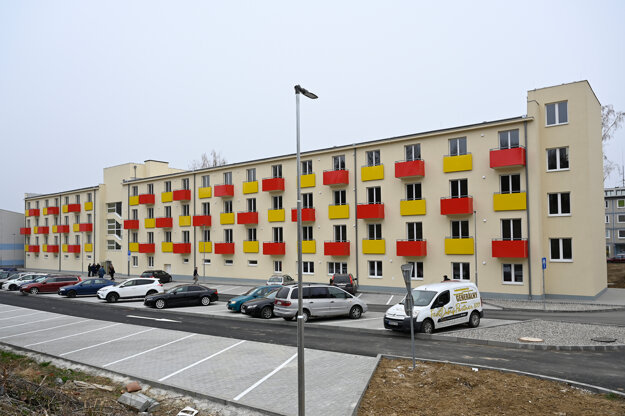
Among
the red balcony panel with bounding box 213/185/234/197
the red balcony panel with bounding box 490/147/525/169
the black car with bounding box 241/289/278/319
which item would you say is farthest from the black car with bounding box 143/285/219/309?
the red balcony panel with bounding box 490/147/525/169

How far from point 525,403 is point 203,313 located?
17900mm

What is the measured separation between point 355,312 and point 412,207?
41.9 ft

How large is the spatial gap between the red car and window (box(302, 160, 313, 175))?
2223 cm

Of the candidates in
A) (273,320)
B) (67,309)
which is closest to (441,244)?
(273,320)

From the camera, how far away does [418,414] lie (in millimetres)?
8312

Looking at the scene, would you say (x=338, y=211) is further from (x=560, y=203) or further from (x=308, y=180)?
(x=560, y=203)

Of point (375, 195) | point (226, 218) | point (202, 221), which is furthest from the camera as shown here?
point (202, 221)

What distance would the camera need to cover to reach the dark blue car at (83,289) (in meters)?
33.2

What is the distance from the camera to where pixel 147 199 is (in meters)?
50.3

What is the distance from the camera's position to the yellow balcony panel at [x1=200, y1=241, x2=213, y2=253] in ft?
146

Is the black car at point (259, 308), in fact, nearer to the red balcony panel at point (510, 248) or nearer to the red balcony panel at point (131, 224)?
the red balcony panel at point (510, 248)

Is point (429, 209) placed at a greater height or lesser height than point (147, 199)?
lesser

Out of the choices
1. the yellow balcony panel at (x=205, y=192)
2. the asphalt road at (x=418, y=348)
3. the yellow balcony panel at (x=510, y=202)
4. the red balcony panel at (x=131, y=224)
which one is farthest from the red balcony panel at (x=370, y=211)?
the red balcony panel at (x=131, y=224)

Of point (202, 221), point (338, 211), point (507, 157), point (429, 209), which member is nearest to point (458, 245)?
point (429, 209)
